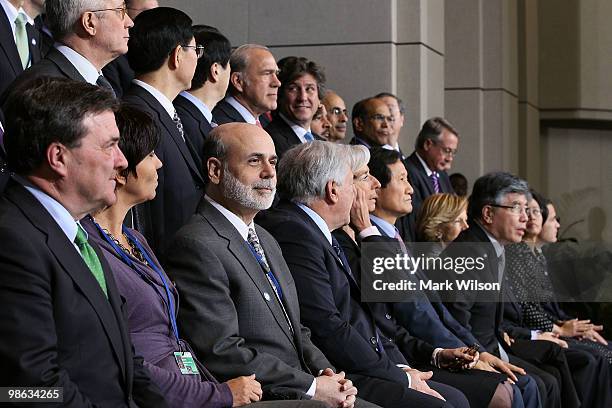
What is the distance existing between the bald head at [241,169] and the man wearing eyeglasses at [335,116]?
3.26 metres

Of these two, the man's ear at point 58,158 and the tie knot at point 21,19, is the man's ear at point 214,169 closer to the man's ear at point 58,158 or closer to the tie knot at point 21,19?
the tie knot at point 21,19

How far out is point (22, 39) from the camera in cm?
402

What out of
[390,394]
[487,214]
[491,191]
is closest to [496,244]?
[487,214]

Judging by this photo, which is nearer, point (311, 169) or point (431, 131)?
point (311, 169)

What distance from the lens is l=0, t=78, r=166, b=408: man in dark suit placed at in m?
2.56

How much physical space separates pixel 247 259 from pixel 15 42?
1079 millimetres

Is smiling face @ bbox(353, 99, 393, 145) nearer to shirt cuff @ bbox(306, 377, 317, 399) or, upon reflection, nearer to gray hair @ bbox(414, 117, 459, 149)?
gray hair @ bbox(414, 117, 459, 149)

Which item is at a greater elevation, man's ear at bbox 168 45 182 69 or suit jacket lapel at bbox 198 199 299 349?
man's ear at bbox 168 45 182 69

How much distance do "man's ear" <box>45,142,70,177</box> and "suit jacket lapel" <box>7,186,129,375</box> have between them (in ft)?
0.29

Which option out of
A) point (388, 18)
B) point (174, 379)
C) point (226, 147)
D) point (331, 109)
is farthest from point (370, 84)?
point (174, 379)

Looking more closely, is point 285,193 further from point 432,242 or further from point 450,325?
point 432,242

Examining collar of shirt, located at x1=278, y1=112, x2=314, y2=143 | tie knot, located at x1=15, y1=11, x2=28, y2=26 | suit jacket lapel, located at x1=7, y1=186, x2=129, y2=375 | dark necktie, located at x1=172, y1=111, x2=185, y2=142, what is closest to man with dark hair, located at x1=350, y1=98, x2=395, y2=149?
collar of shirt, located at x1=278, y1=112, x2=314, y2=143

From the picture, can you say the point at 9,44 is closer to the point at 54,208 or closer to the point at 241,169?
the point at 241,169

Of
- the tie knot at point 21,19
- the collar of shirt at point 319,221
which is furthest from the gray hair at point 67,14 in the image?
the collar of shirt at point 319,221
